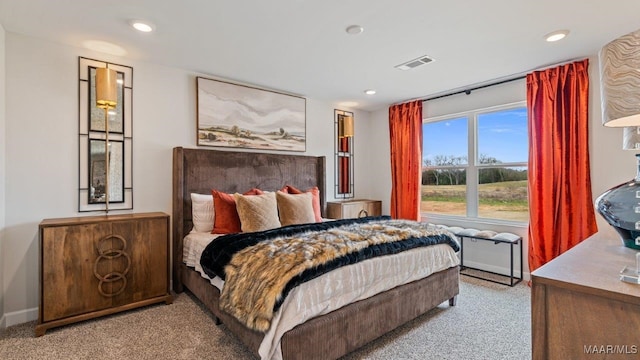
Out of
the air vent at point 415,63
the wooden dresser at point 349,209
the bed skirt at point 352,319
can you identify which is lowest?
the bed skirt at point 352,319

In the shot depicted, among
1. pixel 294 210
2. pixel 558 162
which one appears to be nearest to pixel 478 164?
pixel 558 162

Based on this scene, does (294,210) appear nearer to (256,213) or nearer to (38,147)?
(256,213)

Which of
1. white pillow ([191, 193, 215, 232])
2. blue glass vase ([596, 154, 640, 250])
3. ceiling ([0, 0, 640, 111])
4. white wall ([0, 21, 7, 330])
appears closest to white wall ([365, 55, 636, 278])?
blue glass vase ([596, 154, 640, 250])

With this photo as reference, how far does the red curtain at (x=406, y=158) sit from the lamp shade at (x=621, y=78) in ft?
12.2

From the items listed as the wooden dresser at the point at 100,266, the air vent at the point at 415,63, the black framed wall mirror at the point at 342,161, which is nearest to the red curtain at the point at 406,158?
the black framed wall mirror at the point at 342,161

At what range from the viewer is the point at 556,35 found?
2641mm

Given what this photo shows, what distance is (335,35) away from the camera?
265 cm

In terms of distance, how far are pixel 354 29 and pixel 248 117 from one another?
1884 mm

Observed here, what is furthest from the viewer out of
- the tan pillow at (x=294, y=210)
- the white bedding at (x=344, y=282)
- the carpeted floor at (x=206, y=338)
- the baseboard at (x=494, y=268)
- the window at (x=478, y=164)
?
the window at (x=478, y=164)

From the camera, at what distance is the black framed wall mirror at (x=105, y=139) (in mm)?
2922

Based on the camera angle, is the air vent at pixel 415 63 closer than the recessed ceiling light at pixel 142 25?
No

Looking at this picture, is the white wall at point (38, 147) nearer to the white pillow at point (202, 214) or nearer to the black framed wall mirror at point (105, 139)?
the black framed wall mirror at point (105, 139)

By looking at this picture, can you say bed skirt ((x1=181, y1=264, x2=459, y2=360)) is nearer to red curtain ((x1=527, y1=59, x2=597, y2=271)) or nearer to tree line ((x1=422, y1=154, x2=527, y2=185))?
red curtain ((x1=527, y1=59, x2=597, y2=271))

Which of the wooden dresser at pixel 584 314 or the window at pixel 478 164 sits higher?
the window at pixel 478 164
